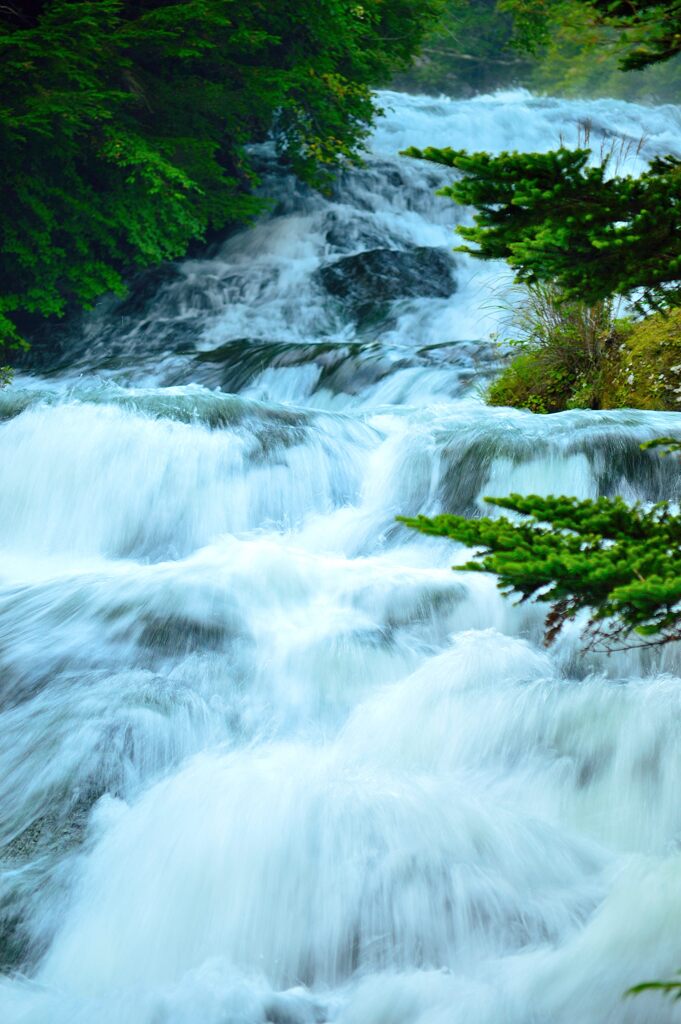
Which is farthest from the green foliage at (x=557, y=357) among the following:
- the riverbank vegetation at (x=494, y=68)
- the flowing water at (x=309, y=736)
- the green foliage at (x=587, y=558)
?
the riverbank vegetation at (x=494, y=68)

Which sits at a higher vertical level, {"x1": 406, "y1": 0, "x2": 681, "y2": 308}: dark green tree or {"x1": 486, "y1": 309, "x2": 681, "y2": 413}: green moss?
{"x1": 406, "y1": 0, "x2": 681, "y2": 308}: dark green tree

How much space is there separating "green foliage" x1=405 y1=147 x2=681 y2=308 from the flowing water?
181 cm

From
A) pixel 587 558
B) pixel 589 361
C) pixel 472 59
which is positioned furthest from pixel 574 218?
pixel 472 59

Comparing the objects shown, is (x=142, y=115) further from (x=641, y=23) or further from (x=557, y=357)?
(x=641, y=23)

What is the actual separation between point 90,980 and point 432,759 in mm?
1508

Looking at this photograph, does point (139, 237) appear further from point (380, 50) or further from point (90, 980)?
point (90, 980)

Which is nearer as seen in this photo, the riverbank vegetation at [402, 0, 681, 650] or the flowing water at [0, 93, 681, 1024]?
the riverbank vegetation at [402, 0, 681, 650]

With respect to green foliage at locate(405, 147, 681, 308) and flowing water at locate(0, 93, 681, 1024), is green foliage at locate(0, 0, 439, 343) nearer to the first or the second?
flowing water at locate(0, 93, 681, 1024)

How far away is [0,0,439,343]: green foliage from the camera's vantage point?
34.9ft

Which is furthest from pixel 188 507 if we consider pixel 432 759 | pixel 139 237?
pixel 139 237

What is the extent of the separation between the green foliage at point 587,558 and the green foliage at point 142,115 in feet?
32.6

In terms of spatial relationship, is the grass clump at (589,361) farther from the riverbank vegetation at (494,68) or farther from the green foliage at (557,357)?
the riverbank vegetation at (494,68)

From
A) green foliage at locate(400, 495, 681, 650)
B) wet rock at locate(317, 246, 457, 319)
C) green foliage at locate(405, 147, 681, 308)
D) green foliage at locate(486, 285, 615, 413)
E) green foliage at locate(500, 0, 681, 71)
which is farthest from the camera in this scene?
wet rock at locate(317, 246, 457, 319)

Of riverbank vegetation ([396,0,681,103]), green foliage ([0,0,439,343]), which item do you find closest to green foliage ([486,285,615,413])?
green foliage ([0,0,439,343])
